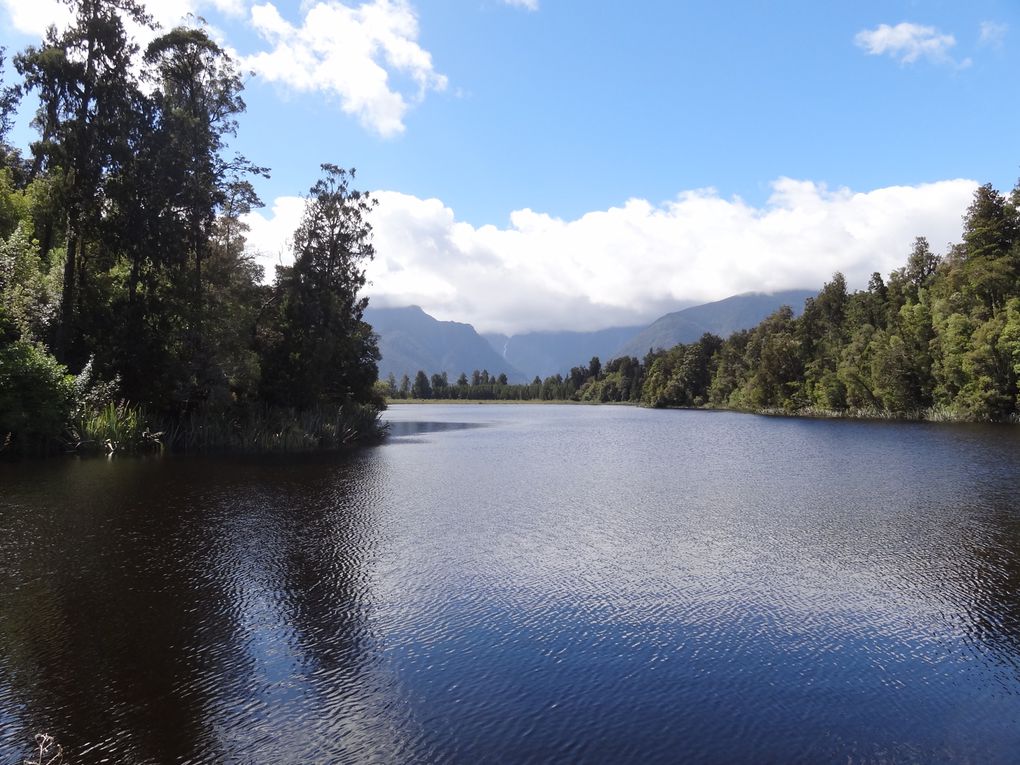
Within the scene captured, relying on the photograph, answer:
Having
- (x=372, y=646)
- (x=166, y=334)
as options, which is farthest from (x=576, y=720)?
(x=166, y=334)

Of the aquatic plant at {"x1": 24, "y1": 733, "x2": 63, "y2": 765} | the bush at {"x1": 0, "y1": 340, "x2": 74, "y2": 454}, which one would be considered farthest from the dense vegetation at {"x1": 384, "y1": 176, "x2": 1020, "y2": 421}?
the aquatic plant at {"x1": 24, "y1": 733, "x2": 63, "y2": 765}

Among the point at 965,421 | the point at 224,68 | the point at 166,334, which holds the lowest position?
the point at 965,421

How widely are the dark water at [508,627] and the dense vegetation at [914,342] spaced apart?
59.6 metres

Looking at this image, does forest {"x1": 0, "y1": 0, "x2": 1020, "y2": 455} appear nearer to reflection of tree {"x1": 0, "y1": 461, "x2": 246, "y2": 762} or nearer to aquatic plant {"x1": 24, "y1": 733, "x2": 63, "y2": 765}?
reflection of tree {"x1": 0, "y1": 461, "x2": 246, "y2": 762}

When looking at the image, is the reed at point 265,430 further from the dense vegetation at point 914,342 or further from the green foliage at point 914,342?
the green foliage at point 914,342

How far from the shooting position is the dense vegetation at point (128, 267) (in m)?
34.2

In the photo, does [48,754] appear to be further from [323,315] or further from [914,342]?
[914,342]

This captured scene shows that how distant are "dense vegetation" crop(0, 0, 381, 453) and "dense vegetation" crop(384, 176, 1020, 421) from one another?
34991 mm

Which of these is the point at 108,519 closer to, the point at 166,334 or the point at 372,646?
the point at 372,646

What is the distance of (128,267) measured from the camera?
137 feet

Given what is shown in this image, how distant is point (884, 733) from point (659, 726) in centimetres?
257

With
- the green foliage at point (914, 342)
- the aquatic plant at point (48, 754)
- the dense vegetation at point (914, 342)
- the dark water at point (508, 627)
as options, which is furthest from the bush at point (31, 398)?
the green foliage at point (914, 342)

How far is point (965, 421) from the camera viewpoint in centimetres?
7219

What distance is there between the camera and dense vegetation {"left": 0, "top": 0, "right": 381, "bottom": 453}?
34250mm
